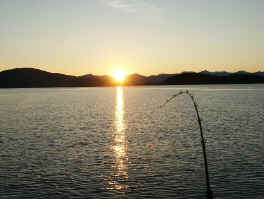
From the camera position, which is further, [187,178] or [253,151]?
[253,151]

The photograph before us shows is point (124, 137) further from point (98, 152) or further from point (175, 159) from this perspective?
point (175, 159)

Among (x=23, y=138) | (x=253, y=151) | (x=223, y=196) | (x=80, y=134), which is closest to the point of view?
(x=223, y=196)

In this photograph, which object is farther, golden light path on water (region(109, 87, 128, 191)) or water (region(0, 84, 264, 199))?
golden light path on water (region(109, 87, 128, 191))

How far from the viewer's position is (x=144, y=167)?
110 feet

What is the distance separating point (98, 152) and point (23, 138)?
1754 centimetres

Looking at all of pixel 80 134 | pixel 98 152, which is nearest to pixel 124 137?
pixel 80 134

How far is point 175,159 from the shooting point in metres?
36.3

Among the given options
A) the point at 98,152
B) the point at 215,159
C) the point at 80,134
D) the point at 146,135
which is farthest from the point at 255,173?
the point at 80,134

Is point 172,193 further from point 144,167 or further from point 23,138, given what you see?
point 23,138

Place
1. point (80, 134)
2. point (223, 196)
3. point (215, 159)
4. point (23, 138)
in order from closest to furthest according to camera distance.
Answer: point (223, 196) < point (215, 159) < point (23, 138) < point (80, 134)

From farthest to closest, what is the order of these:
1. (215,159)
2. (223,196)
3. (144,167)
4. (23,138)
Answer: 1. (23,138)
2. (215,159)
3. (144,167)
4. (223,196)

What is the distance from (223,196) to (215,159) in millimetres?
11076

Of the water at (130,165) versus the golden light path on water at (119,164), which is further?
the golden light path on water at (119,164)

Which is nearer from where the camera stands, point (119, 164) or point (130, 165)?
point (130, 165)
